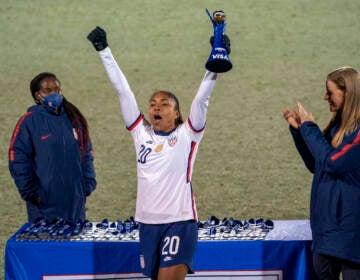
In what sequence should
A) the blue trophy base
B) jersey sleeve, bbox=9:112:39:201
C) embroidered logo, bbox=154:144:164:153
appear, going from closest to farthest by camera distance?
the blue trophy base
embroidered logo, bbox=154:144:164:153
jersey sleeve, bbox=9:112:39:201

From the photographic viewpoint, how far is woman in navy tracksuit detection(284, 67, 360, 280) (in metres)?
4.72

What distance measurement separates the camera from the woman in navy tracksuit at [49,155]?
20.5 ft

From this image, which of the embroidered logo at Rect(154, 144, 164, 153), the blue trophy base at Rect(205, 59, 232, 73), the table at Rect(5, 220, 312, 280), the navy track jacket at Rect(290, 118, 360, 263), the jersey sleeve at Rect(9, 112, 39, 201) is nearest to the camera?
the navy track jacket at Rect(290, 118, 360, 263)

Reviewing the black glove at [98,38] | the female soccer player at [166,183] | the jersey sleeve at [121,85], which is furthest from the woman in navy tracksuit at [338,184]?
the black glove at [98,38]

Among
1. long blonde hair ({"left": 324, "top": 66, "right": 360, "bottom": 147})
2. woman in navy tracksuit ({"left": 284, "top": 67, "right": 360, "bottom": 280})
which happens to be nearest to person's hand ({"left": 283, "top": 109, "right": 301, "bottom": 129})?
woman in navy tracksuit ({"left": 284, "top": 67, "right": 360, "bottom": 280})

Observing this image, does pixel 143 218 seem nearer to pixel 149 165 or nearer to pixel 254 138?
pixel 149 165

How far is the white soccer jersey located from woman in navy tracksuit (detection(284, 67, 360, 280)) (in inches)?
27.0

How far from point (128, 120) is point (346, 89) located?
1.41 metres

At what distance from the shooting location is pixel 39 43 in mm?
16641

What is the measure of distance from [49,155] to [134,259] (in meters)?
1.19

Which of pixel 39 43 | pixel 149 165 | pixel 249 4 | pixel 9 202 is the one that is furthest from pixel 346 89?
pixel 249 4

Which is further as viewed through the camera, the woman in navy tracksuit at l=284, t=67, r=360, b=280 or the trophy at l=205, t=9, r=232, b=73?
the trophy at l=205, t=9, r=232, b=73

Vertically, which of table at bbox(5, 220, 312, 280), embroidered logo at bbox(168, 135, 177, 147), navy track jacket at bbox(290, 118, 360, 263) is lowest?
table at bbox(5, 220, 312, 280)

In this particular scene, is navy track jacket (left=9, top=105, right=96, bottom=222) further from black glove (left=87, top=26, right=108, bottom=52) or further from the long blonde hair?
the long blonde hair
